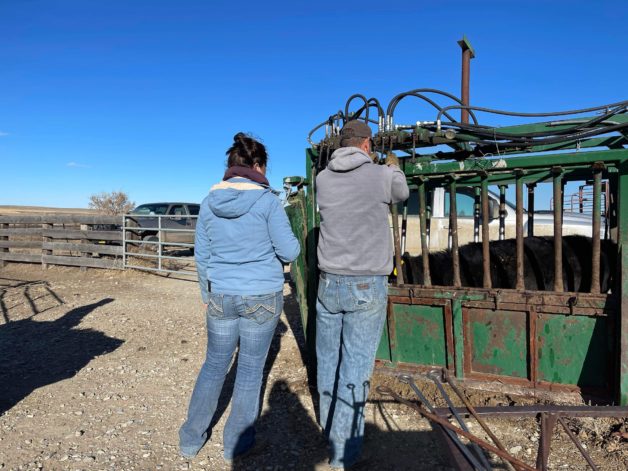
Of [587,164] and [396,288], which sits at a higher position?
[587,164]

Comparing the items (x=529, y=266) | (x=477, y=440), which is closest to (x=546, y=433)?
(x=477, y=440)

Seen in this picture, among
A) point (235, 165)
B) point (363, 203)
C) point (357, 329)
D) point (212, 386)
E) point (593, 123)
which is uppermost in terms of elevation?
point (593, 123)

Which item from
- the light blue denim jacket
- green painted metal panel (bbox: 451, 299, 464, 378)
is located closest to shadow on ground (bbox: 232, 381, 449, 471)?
green painted metal panel (bbox: 451, 299, 464, 378)

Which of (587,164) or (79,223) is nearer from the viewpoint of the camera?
(587,164)

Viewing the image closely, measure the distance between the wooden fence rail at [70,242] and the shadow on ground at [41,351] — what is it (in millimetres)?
4542

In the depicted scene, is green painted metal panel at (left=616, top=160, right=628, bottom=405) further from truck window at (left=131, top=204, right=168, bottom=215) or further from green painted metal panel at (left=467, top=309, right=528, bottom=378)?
truck window at (left=131, top=204, right=168, bottom=215)

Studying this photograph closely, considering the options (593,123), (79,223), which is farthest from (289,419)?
(79,223)

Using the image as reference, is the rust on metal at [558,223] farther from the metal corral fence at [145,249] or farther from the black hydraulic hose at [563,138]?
the metal corral fence at [145,249]

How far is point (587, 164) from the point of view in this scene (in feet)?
10.7

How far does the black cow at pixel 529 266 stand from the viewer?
382 cm

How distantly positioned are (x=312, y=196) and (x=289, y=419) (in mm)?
1881

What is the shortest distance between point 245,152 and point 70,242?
10.7 m

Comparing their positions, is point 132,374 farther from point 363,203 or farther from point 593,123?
point 593,123

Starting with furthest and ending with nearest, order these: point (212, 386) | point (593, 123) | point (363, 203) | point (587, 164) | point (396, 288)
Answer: point (396, 288)
point (593, 123)
point (587, 164)
point (212, 386)
point (363, 203)
